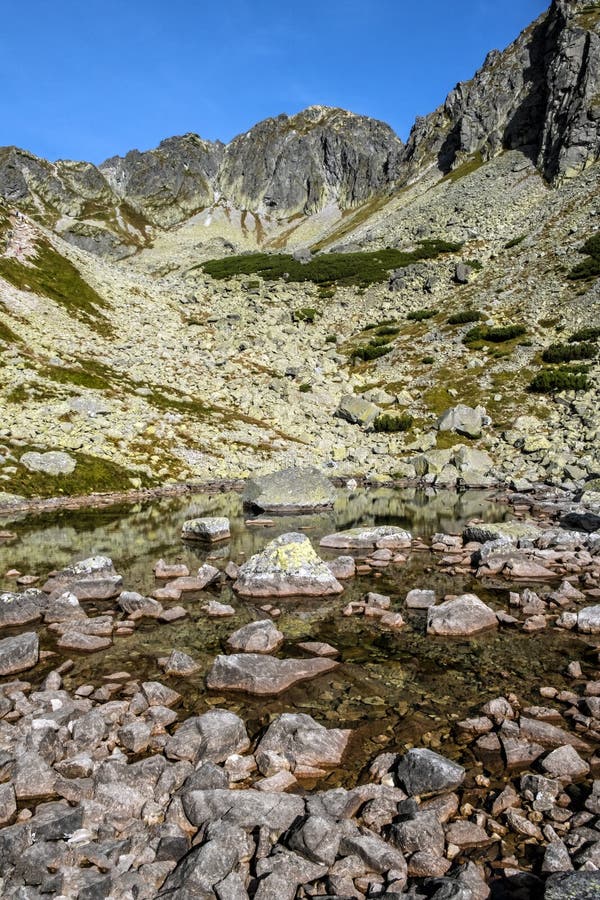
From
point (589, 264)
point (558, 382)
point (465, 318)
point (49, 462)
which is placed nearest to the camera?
point (49, 462)

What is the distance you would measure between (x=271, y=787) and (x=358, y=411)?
4508cm

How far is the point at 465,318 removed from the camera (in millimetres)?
68625

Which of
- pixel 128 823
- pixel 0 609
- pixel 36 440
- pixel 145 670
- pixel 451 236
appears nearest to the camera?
pixel 128 823

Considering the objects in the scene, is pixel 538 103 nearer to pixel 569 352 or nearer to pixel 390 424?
pixel 569 352

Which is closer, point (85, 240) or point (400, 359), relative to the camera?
point (400, 359)

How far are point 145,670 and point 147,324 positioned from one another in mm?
58968

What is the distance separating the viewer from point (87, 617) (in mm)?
14602

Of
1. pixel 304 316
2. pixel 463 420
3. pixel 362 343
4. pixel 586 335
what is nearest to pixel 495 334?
pixel 586 335

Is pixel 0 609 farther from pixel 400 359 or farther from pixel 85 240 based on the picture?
pixel 85 240

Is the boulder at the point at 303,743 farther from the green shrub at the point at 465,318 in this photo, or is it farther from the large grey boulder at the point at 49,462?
the green shrub at the point at 465,318

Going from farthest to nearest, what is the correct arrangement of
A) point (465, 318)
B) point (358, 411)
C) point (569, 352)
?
1. point (465, 318)
2. point (569, 352)
3. point (358, 411)

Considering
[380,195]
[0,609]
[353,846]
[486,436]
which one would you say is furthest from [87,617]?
[380,195]

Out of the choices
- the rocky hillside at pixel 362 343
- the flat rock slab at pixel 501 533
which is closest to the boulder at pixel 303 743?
the flat rock slab at pixel 501 533

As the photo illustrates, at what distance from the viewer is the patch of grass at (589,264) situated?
67.6 m
